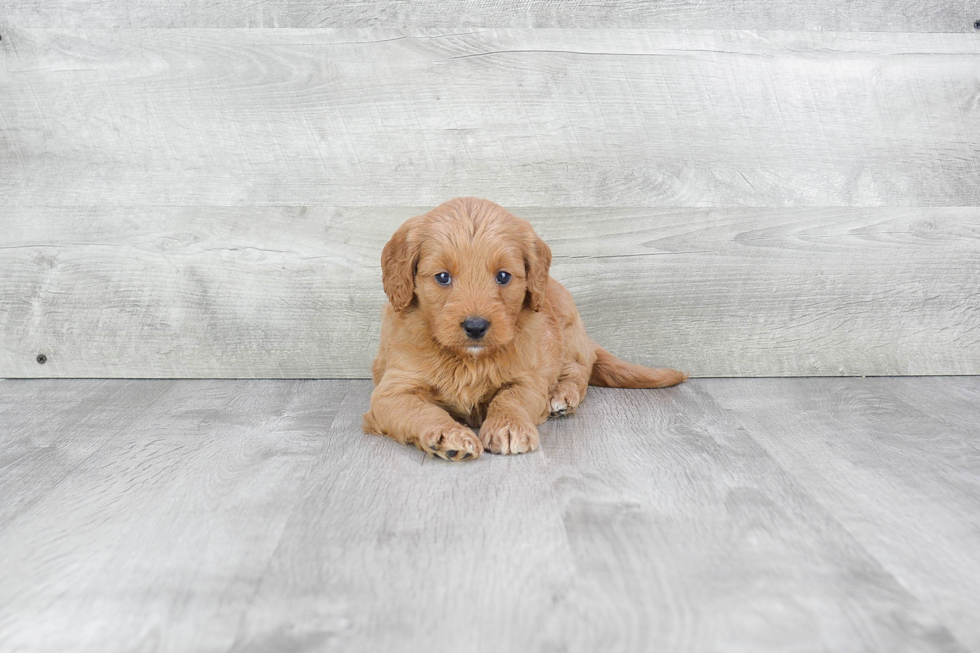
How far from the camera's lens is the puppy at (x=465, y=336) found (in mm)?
2023

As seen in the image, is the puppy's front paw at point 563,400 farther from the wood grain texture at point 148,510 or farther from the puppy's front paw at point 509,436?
the wood grain texture at point 148,510

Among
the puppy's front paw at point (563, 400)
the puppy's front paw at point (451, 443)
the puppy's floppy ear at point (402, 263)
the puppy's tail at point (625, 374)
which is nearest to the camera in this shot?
the puppy's front paw at point (451, 443)

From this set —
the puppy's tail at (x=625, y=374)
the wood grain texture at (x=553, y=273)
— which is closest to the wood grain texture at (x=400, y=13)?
the wood grain texture at (x=553, y=273)

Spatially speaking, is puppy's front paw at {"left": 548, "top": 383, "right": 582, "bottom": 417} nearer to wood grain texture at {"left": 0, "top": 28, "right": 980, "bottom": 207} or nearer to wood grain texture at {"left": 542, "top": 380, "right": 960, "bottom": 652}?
wood grain texture at {"left": 542, "top": 380, "right": 960, "bottom": 652}

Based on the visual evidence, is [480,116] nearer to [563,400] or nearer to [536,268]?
[536,268]

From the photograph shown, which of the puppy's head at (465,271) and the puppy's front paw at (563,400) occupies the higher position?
the puppy's head at (465,271)

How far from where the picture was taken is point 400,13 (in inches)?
108

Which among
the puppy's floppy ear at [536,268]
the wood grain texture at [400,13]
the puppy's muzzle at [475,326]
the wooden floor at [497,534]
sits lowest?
the wooden floor at [497,534]

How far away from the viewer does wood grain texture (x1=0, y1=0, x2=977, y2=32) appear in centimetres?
274

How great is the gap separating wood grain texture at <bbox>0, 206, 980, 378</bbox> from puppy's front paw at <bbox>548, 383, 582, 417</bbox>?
0.53 metres

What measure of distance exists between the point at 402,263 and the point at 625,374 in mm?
978

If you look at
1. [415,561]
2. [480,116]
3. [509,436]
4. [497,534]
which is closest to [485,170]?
[480,116]

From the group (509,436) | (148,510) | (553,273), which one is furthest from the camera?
(553,273)

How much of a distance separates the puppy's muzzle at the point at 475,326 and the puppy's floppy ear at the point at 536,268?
231 millimetres
